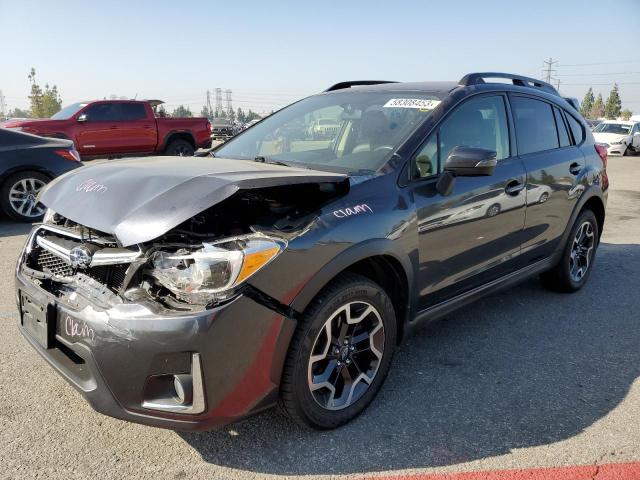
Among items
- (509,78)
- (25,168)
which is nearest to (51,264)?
(509,78)

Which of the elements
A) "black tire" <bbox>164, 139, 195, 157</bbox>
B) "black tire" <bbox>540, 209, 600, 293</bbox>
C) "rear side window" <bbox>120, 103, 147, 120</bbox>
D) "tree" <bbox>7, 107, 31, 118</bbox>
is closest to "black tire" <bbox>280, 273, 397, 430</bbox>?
"black tire" <bbox>540, 209, 600, 293</bbox>

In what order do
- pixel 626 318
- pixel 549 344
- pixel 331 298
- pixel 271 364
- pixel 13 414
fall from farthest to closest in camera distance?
pixel 626 318 → pixel 549 344 → pixel 13 414 → pixel 331 298 → pixel 271 364

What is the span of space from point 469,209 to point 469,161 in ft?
1.40

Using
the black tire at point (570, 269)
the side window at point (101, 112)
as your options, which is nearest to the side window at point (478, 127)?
the black tire at point (570, 269)

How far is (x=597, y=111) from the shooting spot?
4574 inches

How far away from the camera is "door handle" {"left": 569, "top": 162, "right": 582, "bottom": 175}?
14.2ft

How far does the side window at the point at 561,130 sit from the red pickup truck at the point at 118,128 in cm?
1225

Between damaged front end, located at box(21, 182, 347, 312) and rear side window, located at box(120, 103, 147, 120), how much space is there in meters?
12.7

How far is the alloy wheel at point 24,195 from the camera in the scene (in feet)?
23.9

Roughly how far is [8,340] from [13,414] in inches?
39.9

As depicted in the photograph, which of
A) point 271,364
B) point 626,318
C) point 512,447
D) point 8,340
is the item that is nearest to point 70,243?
point 271,364

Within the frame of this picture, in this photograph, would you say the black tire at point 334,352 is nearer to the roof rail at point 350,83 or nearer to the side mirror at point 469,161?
the side mirror at point 469,161

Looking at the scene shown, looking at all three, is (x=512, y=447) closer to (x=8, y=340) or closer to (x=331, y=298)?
(x=331, y=298)

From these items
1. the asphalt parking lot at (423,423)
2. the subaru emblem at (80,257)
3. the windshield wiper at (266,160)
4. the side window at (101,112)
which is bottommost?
the asphalt parking lot at (423,423)
